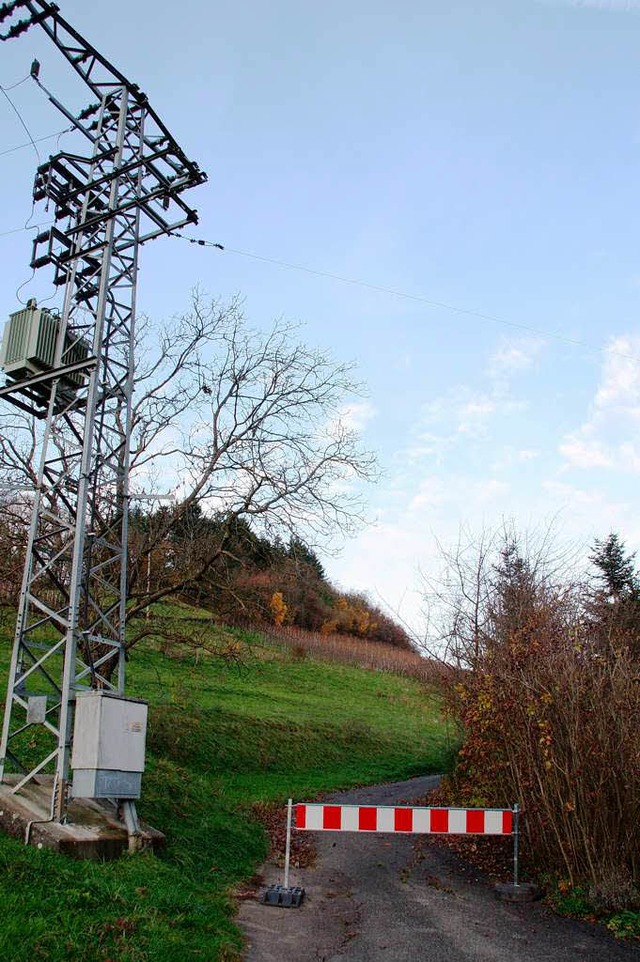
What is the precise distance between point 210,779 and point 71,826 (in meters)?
9.22

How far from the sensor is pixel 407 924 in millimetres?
8211

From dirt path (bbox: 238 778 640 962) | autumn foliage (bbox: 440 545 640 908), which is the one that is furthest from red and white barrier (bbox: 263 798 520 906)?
autumn foliage (bbox: 440 545 640 908)

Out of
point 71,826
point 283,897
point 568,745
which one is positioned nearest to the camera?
point 71,826

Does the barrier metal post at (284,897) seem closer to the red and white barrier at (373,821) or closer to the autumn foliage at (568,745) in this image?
the red and white barrier at (373,821)

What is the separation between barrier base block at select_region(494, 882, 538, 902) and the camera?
9205 mm

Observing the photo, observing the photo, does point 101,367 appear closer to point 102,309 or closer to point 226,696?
point 102,309

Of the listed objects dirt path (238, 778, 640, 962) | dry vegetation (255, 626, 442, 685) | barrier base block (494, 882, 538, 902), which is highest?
dry vegetation (255, 626, 442, 685)

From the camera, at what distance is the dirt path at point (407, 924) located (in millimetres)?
7234

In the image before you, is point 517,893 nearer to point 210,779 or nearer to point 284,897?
point 284,897

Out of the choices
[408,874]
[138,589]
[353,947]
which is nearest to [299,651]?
[138,589]

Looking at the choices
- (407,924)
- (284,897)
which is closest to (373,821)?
(407,924)

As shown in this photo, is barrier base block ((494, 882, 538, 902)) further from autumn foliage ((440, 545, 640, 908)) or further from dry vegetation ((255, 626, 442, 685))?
dry vegetation ((255, 626, 442, 685))

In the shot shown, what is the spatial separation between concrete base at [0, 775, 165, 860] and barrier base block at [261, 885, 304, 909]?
1.43 m

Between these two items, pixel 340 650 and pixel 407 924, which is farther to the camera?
pixel 340 650
